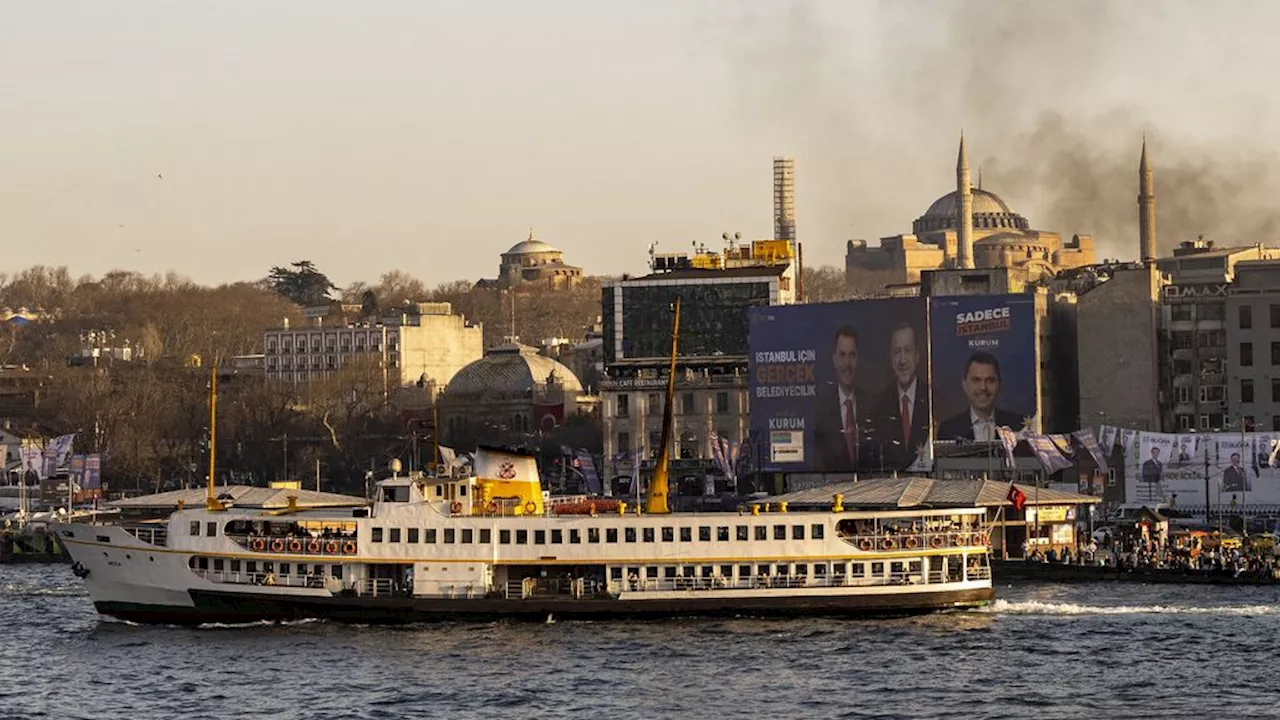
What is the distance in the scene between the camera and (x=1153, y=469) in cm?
13288

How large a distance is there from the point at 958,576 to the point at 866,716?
1929 cm

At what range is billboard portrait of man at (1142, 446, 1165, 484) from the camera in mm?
132750

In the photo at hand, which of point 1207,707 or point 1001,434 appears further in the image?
point 1001,434

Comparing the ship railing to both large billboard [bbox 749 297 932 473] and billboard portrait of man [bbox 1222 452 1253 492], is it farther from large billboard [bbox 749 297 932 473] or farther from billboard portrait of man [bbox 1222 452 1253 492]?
large billboard [bbox 749 297 932 473]

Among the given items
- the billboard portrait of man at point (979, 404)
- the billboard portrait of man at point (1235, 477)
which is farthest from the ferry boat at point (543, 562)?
the billboard portrait of man at point (979, 404)

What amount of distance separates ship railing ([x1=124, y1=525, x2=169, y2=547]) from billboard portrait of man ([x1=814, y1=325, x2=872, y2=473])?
6457cm

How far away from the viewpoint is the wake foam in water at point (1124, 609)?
92.1 meters

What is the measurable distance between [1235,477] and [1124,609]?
40446 millimetres

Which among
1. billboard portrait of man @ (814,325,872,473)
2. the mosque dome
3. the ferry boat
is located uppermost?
the mosque dome

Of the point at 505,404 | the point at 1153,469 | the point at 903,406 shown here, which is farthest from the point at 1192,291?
the point at 505,404

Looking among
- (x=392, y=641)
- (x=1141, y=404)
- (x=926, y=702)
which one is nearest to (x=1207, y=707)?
(x=926, y=702)

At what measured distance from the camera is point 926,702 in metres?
73.6

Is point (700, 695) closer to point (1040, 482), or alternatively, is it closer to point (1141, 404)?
point (1040, 482)

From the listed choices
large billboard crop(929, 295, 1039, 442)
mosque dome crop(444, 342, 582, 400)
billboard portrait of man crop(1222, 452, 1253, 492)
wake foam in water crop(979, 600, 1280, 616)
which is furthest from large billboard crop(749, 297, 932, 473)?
wake foam in water crop(979, 600, 1280, 616)
